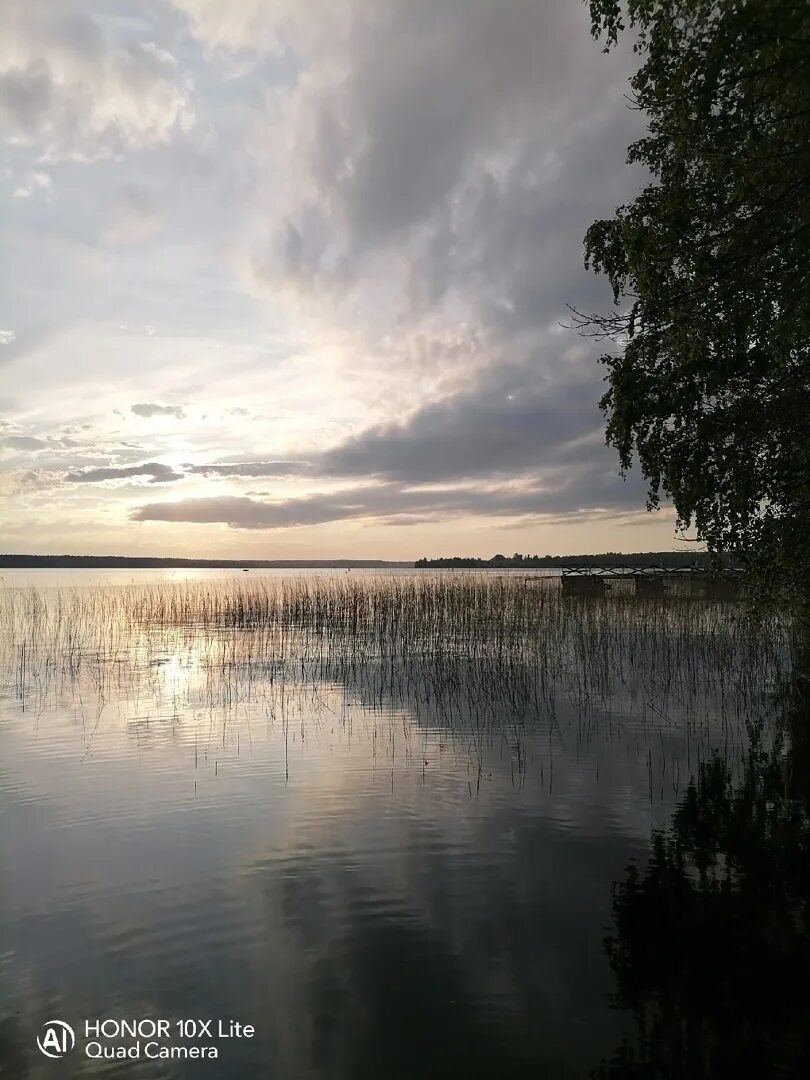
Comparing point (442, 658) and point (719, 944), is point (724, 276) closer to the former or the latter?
point (719, 944)

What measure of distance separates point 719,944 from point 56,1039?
4.30 metres

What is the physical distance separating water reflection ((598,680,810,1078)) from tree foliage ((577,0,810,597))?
3.34 metres

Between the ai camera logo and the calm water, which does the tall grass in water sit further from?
the ai camera logo

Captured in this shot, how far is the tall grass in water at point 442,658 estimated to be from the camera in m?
13.6

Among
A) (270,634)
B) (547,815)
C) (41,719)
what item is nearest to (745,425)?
(547,815)

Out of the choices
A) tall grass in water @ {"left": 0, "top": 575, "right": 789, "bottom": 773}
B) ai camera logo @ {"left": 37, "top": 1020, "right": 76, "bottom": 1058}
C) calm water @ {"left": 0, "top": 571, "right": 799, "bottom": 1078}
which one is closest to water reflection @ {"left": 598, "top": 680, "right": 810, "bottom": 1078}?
calm water @ {"left": 0, "top": 571, "right": 799, "bottom": 1078}

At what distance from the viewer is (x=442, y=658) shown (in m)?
18.1

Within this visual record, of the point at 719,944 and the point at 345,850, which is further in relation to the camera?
the point at 345,850

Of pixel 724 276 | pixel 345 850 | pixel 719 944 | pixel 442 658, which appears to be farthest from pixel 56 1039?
pixel 442 658

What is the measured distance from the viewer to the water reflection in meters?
3.85

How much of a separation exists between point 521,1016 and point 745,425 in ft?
23.0

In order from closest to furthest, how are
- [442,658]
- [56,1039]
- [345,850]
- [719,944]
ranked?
[56,1039], [719,944], [345,850], [442,658]

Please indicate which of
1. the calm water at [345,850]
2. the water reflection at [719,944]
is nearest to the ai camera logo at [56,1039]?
the calm water at [345,850]

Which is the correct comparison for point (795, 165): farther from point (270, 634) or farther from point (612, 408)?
point (270, 634)
